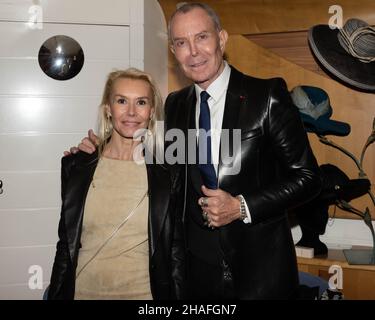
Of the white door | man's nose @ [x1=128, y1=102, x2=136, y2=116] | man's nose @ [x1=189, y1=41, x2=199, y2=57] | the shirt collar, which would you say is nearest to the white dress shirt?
the shirt collar

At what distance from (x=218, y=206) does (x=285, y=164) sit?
33cm

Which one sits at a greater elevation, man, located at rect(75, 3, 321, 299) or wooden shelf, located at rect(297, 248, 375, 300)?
man, located at rect(75, 3, 321, 299)

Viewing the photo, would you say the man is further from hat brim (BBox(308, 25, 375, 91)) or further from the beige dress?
hat brim (BBox(308, 25, 375, 91))

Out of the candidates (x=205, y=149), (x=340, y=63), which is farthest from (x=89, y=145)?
(x=340, y=63)

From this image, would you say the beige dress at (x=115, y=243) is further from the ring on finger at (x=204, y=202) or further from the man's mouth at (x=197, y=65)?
the man's mouth at (x=197, y=65)

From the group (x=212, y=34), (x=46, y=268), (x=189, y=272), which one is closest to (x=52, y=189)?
(x=46, y=268)

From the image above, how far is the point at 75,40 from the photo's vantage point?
321 cm

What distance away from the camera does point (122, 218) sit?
5.13ft

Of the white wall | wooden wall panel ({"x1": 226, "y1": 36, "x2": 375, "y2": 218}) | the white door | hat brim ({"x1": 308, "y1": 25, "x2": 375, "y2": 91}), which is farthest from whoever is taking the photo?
the white door

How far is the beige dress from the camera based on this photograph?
154 centimetres

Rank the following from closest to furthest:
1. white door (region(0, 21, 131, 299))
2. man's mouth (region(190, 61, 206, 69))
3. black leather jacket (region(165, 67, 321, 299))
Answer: black leather jacket (region(165, 67, 321, 299))
man's mouth (region(190, 61, 206, 69))
white door (region(0, 21, 131, 299))

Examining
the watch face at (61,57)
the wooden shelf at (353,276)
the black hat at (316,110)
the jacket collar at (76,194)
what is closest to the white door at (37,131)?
the watch face at (61,57)

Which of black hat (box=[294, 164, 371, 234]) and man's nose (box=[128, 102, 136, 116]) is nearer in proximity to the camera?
man's nose (box=[128, 102, 136, 116])
